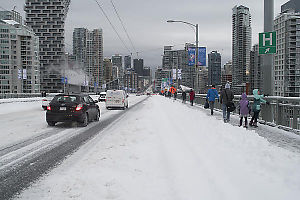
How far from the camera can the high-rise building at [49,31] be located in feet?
496

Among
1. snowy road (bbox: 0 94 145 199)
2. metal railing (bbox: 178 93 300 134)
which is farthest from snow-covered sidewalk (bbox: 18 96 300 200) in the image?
metal railing (bbox: 178 93 300 134)

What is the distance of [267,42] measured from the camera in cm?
1151

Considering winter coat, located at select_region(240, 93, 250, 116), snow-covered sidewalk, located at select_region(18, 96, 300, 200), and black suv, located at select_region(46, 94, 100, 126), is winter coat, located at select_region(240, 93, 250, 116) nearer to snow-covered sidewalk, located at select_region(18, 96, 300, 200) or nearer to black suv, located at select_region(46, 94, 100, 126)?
snow-covered sidewalk, located at select_region(18, 96, 300, 200)

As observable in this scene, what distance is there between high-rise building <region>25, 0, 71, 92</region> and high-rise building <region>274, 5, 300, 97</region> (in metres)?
110

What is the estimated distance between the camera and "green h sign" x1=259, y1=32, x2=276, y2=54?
37.3ft

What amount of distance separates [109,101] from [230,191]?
2074 centimetres

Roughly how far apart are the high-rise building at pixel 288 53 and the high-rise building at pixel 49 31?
10988 centimetres

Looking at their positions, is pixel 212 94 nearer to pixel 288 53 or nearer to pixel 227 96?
pixel 227 96

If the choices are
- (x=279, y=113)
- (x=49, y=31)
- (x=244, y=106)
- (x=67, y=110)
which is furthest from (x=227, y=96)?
(x=49, y=31)

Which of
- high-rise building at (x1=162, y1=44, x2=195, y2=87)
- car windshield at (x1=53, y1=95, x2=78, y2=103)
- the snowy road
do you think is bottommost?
the snowy road

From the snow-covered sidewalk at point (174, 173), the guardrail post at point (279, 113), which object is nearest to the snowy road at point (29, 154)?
the snow-covered sidewalk at point (174, 173)

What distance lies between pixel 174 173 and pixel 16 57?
130 m

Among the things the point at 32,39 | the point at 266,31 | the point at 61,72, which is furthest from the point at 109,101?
the point at 61,72

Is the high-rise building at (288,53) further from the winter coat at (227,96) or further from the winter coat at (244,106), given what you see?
the winter coat at (244,106)
